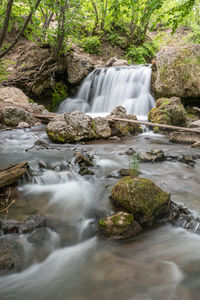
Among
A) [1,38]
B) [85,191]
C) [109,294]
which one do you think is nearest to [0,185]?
[85,191]

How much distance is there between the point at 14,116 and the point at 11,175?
17.7 ft

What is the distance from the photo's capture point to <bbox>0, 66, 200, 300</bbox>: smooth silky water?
184cm

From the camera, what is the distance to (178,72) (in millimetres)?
8891

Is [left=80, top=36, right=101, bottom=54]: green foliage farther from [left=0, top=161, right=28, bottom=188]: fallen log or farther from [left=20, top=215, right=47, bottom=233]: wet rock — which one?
[left=20, top=215, right=47, bottom=233]: wet rock

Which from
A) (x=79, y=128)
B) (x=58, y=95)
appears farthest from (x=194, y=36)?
(x=79, y=128)

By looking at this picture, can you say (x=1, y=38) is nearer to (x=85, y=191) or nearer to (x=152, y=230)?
(x=85, y=191)

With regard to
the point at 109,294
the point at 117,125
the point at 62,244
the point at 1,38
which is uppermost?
the point at 1,38

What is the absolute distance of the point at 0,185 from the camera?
2926 millimetres

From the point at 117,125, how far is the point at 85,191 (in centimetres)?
400

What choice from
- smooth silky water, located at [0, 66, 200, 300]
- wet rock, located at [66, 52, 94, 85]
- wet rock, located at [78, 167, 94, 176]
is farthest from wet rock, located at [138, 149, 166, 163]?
wet rock, located at [66, 52, 94, 85]

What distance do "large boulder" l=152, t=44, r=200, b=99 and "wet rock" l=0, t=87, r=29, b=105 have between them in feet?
20.6

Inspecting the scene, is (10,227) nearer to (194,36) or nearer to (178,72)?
(178,72)

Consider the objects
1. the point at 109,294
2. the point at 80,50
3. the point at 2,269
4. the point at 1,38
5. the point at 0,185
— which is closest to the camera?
the point at 109,294

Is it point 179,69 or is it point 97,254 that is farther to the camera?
point 179,69
